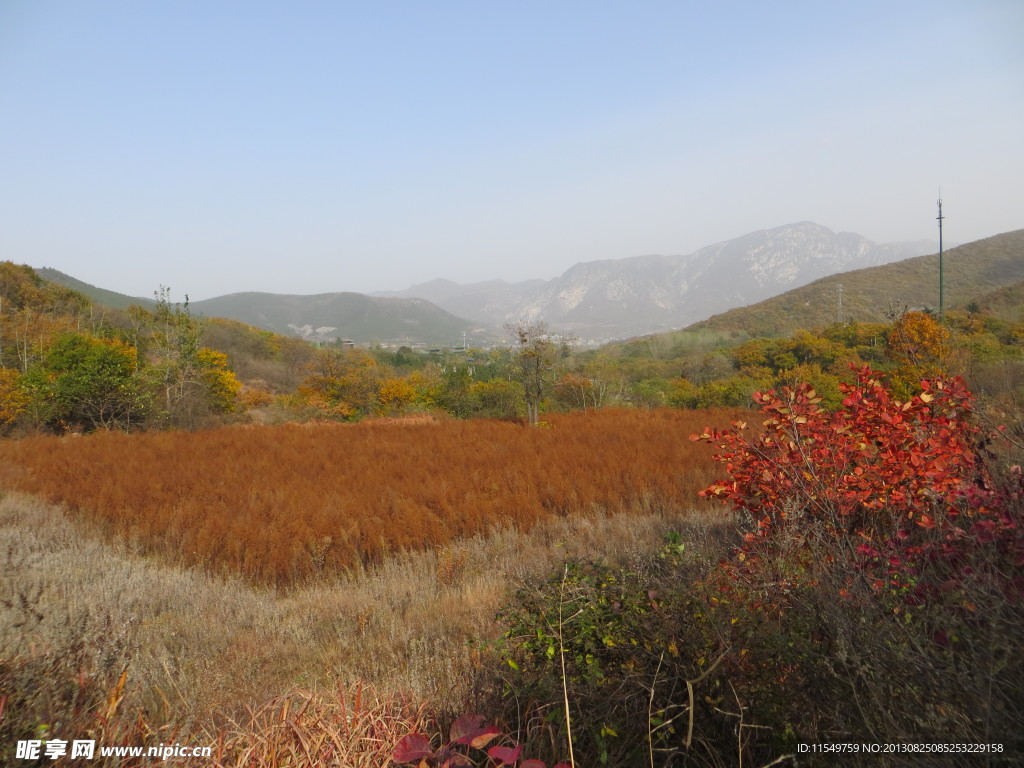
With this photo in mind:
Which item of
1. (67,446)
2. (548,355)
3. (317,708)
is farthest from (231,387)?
(317,708)

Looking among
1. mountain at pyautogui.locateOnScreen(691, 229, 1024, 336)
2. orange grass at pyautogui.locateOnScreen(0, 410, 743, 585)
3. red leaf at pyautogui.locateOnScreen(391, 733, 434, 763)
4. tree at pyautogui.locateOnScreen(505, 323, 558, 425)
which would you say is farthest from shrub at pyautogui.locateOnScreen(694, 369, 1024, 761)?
mountain at pyautogui.locateOnScreen(691, 229, 1024, 336)

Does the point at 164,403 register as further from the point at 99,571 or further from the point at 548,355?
the point at 99,571

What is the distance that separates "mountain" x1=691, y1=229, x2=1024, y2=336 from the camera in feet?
161

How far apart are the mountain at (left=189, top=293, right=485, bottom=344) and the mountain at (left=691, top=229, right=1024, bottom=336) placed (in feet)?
311

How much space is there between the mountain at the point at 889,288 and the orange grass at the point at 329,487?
40268mm

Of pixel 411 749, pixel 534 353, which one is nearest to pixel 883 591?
pixel 411 749

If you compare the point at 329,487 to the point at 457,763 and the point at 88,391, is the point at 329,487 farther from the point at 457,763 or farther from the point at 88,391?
the point at 88,391

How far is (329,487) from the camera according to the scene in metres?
8.22

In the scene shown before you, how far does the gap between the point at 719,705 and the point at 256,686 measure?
2.25 m

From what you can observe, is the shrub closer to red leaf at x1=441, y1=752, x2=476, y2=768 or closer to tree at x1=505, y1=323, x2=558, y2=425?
red leaf at x1=441, y1=752, x2=476, y2=768

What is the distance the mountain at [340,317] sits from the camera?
476ft

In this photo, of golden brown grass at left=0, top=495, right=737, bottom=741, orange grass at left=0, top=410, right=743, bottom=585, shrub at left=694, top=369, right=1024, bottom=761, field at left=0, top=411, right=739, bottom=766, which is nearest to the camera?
shrub at left=694, top=369, right=1024, bottom=761

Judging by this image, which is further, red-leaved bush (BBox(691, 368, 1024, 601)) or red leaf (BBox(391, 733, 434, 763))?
red-leaved bush (BBox(691, 368, 1024, 601))

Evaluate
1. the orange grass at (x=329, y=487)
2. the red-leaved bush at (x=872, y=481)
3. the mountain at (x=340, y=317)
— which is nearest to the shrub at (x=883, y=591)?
the red-leaved bush at (x=872, y=481)
